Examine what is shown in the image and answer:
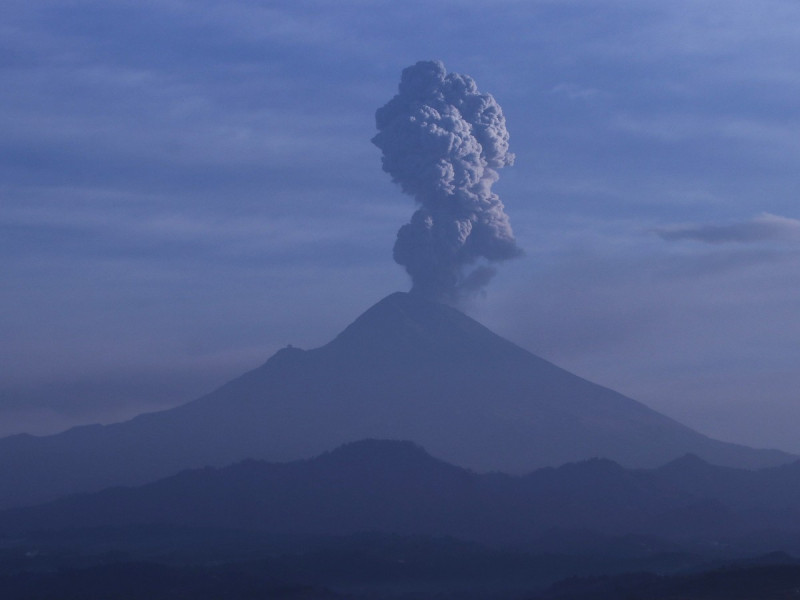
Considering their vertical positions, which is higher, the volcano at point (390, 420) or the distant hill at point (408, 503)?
the volcano at point (390, 420)

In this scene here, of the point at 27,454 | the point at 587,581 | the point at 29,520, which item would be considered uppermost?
the point at 27,454

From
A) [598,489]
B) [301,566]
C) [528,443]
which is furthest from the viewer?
[528,443]

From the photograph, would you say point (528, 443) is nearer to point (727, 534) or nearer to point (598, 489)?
point (598, 489)

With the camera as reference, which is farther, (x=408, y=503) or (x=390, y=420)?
(x=390, y=420)

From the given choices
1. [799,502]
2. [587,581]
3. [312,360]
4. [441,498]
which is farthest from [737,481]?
[587,581]
